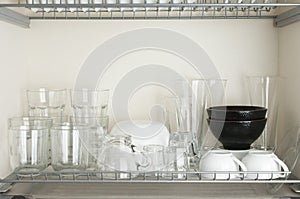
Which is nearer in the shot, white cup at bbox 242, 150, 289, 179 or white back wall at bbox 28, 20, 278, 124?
white cup at bbox 242, 150, 289, 179

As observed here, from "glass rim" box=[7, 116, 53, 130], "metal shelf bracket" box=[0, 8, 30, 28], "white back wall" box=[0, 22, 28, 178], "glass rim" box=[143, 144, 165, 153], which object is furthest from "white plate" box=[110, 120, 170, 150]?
"metal shelf bracket" box=[0, 8, 30, 28]

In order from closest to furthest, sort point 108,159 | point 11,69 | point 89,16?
1. point 108,159
2. point 11,69
3. point 89,16

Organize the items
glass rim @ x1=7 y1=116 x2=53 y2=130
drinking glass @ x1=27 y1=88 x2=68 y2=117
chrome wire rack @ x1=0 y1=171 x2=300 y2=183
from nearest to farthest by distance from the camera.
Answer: chrome wire rack @ x1=0 y1=171 x2=300 y2=183, glass rim @ x1=7 y1=116 x2=53 y2=130, drinking glass @ x1=27 y1=88 x2=68 y2=117

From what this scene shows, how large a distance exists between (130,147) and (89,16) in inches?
17.0

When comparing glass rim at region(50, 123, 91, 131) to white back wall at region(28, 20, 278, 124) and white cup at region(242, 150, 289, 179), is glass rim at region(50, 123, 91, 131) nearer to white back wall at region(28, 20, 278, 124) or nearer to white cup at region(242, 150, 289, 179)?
white back wall at region(28, 20, 278, 124)

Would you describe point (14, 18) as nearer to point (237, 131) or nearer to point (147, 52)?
point (147, 52)

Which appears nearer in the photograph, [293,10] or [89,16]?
[293,10]

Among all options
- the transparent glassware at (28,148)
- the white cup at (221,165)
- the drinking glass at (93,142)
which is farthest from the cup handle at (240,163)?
the transparent glassware at (28,148)

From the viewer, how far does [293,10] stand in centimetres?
113

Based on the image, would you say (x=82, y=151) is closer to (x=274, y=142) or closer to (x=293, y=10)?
(x=274, y=142)

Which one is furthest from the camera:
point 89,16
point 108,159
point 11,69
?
point 89,16

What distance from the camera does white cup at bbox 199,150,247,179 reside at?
103 centimetres

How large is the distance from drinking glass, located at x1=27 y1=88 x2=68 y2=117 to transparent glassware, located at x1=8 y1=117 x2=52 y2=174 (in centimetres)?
14

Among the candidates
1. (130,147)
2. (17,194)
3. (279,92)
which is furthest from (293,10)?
(17,194)
